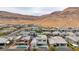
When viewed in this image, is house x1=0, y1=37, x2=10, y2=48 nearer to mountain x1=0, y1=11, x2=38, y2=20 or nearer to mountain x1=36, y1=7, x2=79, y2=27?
mountain x1=0, y1=11, x2=38, y2=20

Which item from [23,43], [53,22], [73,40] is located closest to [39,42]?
[23,43]

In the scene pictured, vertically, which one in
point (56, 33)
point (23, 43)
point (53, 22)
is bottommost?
point (23, 43)

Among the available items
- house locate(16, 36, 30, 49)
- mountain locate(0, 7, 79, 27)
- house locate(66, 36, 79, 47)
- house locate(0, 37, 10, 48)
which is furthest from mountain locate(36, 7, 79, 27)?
house locate(0, 37, 10, 48)

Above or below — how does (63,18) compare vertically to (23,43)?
above

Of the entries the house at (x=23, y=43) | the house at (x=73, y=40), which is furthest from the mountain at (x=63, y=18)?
the house at (x=23, y=43)

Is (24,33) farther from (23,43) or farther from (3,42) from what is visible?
(3,42)

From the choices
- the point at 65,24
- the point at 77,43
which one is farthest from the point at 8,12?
the point at 77,43
